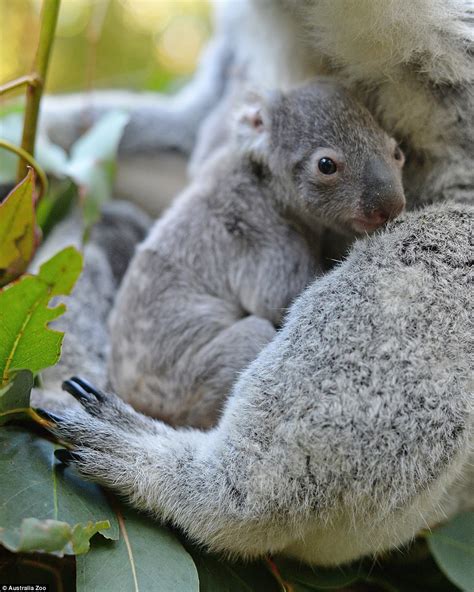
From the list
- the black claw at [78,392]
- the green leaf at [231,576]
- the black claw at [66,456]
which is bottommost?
the green leaf at [231,576]

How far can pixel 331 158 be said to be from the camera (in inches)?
58.7

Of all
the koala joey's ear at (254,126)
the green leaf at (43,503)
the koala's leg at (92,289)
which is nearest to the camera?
the green leaf at (43,503)

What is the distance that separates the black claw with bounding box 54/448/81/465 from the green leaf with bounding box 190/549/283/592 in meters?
0.32

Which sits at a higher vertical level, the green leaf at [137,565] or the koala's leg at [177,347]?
the koala's leg at [177,347]

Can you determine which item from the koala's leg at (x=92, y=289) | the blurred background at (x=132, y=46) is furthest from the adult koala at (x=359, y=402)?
the blurred background at (x=132, y=46)

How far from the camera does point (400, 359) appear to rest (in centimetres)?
124

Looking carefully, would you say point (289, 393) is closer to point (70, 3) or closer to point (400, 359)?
point (400, 359)

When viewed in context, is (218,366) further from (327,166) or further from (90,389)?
(327,166)

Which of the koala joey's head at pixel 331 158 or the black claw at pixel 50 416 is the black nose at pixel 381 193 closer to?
the koala joey's head at pixel 331 158

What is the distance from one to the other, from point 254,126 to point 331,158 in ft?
1.03

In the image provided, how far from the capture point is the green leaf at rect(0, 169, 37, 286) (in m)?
1.31

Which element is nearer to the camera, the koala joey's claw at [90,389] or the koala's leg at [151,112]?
the koala joey's claw at [90,389]

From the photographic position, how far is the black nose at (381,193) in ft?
4.63

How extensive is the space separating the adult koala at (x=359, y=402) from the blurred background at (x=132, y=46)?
2.29 m
